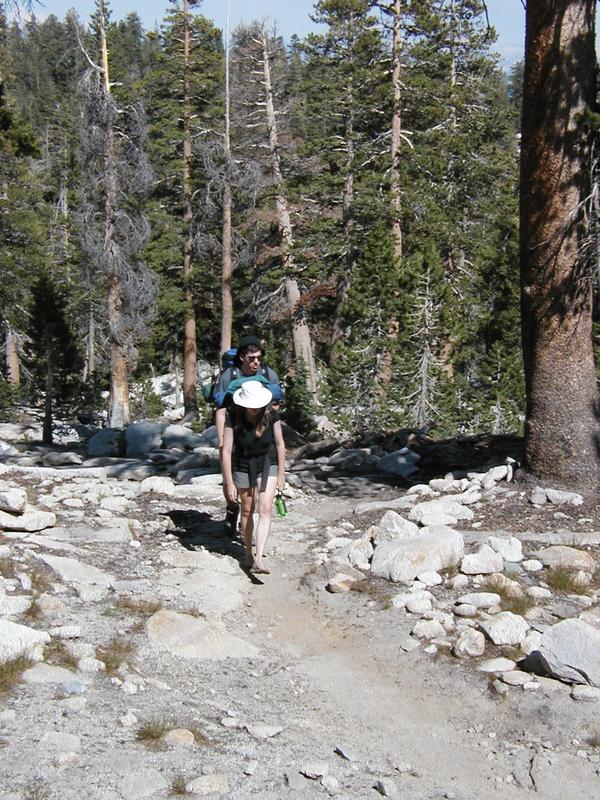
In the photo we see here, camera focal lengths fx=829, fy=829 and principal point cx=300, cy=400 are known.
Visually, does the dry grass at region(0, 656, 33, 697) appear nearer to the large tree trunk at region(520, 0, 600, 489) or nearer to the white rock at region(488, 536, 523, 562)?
the white rock at region(488, 536, 523, 562)

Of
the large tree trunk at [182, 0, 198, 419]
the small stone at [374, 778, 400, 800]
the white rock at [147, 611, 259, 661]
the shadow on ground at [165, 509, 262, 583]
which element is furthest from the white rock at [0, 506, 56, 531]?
the large tree trunk at [182, 0, 198, 419]

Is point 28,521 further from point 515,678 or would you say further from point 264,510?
point 515,678

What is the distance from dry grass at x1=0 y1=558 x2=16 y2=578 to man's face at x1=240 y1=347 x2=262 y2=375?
7.50 feet

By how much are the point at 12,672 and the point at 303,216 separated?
27176 millimetres

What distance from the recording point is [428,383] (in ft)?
64.8

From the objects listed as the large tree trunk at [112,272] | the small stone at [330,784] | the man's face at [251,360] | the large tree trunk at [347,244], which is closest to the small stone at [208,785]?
the small stone at [330,784]

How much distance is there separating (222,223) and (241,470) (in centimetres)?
2630

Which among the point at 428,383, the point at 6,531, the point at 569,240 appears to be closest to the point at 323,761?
the point at 6,531

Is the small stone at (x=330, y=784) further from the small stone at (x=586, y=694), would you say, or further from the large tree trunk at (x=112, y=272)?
the large tree trunk at (x=112, y=272)

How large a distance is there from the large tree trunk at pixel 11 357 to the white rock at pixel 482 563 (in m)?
28.4

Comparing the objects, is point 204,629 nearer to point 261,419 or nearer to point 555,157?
point 261,419

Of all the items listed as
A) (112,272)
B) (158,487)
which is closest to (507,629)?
(158,487)

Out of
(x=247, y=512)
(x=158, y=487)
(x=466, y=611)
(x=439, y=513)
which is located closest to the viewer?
(x=466, y=611)

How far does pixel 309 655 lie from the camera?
5.42 metres
